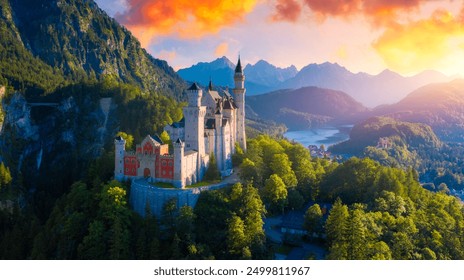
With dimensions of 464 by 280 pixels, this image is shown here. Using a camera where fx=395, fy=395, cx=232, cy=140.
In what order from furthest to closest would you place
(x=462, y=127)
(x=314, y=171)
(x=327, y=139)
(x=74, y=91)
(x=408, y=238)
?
(x=327, y=139)
(x=462, y=127)
(x=74, y=91)
(x=314, y=171)
(x=408, y=238)

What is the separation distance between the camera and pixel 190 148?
127 feet

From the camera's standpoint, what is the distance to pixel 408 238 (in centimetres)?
3055

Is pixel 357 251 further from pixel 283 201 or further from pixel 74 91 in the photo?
pixel 74 91

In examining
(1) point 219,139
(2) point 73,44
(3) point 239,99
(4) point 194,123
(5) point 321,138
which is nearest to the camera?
(4) point 194,123

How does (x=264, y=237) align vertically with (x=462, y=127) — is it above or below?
below

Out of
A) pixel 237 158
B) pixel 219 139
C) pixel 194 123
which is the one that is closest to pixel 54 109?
pixel 237 158

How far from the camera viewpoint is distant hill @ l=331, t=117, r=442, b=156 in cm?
11425

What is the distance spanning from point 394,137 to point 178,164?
93.9 metres

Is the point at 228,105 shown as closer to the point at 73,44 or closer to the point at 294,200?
the point at 294,200

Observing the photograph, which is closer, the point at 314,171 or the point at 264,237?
the point at 264,237

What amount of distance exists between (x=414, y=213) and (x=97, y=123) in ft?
196

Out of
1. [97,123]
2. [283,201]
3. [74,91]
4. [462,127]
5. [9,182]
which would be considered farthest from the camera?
[462,127]

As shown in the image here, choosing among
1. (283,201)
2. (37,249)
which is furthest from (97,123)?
(283,201)

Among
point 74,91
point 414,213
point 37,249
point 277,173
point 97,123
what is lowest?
point 37,249
